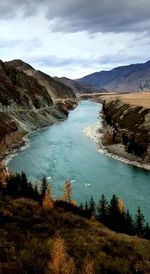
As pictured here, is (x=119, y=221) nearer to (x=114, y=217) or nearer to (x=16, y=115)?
(x=114, y=217)

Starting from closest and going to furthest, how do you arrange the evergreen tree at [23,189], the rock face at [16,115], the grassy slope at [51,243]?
the grassy slope at [51,243], the evergreen tree at [23,189], the rock face at [16,115]

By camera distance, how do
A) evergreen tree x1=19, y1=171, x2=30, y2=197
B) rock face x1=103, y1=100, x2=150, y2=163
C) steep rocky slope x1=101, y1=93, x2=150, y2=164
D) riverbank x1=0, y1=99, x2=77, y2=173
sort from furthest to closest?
rock face x1=103, y1=100, x2=150, y2=163 < steep rocky slope x1=101, y1=93, x2=150, y2=164 < riverbank x1=0, y1=99, x2=77, y2=173 < evergreen tree x1=19, y1=171, x2=30, y2=197

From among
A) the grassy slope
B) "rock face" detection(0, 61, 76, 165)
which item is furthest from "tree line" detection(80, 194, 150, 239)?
"rock face" detection(0, 61, 76, 165)

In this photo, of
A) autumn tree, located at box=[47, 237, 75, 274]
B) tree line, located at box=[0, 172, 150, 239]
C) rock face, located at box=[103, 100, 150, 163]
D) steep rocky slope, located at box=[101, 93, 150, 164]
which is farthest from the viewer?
rock face, located at box=[103, 100, 150, 163]

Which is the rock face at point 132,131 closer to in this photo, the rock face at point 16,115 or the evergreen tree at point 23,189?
the rock face at point 16,115

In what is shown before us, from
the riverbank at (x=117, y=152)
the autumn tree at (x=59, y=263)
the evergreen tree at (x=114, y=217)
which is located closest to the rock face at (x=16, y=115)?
the riverbank at (x=117, y=152)

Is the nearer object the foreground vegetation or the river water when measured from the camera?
the foreground vegetation

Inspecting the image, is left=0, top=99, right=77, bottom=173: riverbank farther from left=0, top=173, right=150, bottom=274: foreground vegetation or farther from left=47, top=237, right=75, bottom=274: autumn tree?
left=47, top=237, right=75, bottom=274: autumn tree
